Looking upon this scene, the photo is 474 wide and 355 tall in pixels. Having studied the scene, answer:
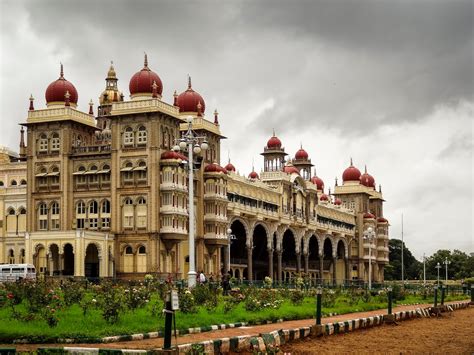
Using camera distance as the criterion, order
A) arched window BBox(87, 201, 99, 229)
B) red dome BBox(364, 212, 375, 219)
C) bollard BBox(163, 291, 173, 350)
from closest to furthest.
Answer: bollard BBox(163, 291, 173, 350)
arched window BBox(87, 201, 99, 229)
red dome BBox(364, 212, 375, 219)

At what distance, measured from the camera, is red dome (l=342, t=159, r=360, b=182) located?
129900 mm

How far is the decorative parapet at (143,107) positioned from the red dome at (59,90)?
20.0 ft

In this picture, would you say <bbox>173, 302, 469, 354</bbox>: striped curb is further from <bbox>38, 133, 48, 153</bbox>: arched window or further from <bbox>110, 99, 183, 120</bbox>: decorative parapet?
<bbox>38, 133, 48, 153</bbox>: arched window

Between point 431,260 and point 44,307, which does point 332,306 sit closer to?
point 44,307

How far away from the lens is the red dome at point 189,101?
81.4 meters

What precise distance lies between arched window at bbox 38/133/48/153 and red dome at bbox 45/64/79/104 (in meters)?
3.46

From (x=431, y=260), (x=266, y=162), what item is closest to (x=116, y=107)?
(x=266, y=162)

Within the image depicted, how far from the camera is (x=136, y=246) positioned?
7006 cm

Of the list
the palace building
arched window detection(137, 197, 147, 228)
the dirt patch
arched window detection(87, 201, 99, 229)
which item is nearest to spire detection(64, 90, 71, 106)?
the palace building

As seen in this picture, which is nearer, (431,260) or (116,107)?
(116,107)

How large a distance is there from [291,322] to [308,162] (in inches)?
3926

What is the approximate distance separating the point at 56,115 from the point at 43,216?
9.29 meters

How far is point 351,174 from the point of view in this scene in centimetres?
13025

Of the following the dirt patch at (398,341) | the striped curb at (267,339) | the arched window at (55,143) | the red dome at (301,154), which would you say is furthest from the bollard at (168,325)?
the red dome at (301,154)
